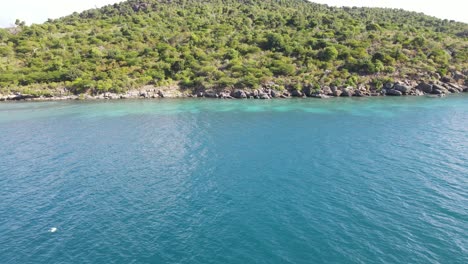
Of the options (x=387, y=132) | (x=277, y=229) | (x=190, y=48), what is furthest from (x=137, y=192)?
(x=190, y=48)

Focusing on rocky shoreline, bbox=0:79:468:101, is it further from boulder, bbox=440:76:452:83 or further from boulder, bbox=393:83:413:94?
boulder, bbox=440:76:452:83

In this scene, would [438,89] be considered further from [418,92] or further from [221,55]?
[221,55]

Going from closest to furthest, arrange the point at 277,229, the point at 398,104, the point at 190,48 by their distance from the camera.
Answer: the point at 277,229 < the point at 398,104 < the point at 190,48

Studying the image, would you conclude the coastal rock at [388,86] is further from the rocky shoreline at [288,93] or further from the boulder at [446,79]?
the boulder at [446,79]

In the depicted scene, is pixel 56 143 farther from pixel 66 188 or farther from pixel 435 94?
pixel 435 94

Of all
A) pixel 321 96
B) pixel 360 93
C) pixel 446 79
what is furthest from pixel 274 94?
pixel 446 79

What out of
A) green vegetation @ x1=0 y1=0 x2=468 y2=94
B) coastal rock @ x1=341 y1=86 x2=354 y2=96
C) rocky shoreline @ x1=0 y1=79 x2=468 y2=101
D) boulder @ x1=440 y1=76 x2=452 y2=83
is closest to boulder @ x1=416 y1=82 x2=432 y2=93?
rocky shoreline @ x1=0 y1=79 x2=468 y2=101

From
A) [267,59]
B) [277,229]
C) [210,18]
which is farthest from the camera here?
[210,18]
